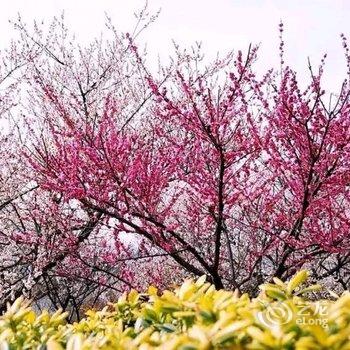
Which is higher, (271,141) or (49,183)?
(49,183)

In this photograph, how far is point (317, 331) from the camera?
1703 mm

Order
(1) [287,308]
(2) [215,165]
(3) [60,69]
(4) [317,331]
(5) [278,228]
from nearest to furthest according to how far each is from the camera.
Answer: (4) [317,331]
(1) [287,308]
(2) [215,165]
(5) [278,228]
(3) [60,69]

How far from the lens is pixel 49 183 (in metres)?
5.57

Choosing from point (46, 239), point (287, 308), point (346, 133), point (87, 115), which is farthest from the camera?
point (87, 115)

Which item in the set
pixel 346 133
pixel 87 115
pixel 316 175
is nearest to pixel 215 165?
pixel 316 175

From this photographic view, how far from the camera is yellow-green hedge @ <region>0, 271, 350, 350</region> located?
1.78 metres

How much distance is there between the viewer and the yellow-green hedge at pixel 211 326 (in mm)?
1781

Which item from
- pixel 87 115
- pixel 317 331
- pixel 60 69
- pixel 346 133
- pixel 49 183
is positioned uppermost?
pixel 60 69

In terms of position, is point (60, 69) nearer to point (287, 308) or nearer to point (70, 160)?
point (70, 160)

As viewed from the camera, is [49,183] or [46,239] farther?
[46,239]

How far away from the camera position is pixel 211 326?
6.62ft

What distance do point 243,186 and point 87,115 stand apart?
4.52 meters

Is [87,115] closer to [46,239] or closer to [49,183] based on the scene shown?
[46,239]

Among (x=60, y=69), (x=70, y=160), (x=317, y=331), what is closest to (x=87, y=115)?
(x=60, y=69)
